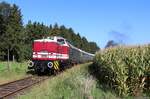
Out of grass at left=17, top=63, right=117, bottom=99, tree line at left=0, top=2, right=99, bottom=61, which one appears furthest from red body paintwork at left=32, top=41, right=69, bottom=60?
tree line at left=0, top=2, right=99, bottom=61

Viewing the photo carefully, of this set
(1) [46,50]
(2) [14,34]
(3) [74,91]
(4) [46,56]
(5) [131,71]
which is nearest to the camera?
(5) [131,71]

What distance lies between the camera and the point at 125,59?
1662 cm

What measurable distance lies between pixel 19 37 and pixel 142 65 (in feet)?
253

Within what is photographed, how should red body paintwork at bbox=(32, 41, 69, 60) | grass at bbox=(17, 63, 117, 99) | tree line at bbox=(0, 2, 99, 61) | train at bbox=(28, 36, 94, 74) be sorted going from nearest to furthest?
grass at bbox=(17, 63, 117, 99), train at bbox=(28, 36, 94, 74), red body paintwork at bbox=(32, 41, 69, 60), tree line at bbox=(0, 2, 99, 61)

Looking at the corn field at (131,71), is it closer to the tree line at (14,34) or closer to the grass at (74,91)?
the grass at (74,91)

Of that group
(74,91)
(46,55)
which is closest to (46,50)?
(46,55)

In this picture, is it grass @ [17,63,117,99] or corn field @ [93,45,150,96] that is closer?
corn field @ [93,45,150,96]

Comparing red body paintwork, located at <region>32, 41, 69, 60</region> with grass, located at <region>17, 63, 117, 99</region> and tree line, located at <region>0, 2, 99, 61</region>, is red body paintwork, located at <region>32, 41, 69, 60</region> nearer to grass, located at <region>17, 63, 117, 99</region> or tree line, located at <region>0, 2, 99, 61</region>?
grass, located at <region>17, 63, 117, 99</region>

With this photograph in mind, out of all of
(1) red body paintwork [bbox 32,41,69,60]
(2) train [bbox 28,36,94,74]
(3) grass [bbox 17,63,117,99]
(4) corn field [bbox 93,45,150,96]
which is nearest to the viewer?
(4) corn field [bbox 93,45,150,96]

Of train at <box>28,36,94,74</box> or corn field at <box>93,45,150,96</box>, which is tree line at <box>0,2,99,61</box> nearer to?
train at <box>28,36,94,74</box>

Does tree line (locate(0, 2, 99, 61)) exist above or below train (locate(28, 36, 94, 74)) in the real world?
above

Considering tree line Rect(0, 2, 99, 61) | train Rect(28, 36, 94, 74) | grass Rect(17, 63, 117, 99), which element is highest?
tree line Rect(0, 2, 99, 61)

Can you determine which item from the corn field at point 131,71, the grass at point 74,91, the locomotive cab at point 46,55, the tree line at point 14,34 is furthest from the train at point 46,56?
the tree line at point 14,34

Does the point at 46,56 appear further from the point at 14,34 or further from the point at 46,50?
the point at 14,34
